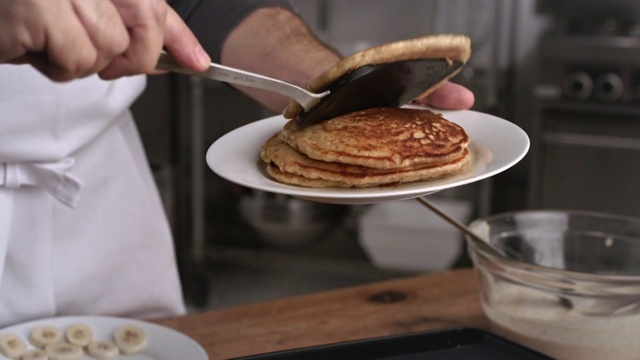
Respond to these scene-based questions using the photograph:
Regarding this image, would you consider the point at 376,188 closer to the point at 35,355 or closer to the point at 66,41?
the point at 66,41

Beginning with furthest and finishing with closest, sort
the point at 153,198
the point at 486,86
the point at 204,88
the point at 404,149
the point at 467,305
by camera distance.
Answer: the point at 204,88 → the point at 486,86 → the point at 153,198 → the point at 467,305 → the point at 404,149

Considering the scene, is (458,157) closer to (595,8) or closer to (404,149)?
(404,149)

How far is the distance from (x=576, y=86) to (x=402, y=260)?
0.82 metres

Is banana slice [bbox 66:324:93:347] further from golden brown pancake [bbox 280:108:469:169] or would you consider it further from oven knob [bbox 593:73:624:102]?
oven knob [bbox 593:73:624:102]

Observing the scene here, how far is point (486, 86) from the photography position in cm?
268

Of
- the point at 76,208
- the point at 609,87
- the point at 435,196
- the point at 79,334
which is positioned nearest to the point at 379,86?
the point at 79,334

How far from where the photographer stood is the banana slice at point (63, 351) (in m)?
1.05

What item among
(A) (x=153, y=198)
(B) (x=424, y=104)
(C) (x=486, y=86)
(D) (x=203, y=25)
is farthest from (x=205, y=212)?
(B) (x=424, y=104)

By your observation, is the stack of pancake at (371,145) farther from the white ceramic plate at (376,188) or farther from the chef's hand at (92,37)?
the chef's hand at (92,37)

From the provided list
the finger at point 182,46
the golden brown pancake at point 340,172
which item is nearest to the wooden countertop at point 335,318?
the golden brown pancake at point 340,172

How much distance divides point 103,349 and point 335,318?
318 mm

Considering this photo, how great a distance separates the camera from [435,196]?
10.1 feet

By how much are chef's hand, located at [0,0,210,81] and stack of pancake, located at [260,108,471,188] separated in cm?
16

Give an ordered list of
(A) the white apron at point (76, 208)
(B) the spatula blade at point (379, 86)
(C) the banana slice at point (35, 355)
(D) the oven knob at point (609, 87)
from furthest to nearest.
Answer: (D) the oven knob at point (609, 87)
(A) the white apron at point (76, 208)
(C) the banana slice at point (35, 355)
(B) the spatula blade at point (379, 86)
